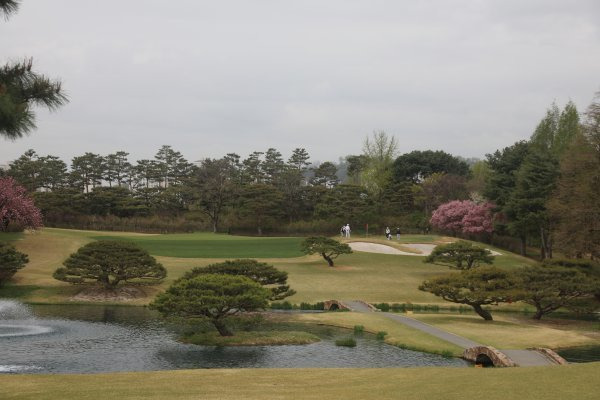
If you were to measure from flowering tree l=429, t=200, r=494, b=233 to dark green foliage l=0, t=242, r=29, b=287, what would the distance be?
45.0 metres

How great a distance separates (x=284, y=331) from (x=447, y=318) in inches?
374

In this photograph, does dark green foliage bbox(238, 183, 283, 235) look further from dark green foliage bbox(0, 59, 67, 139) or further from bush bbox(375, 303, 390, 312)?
dark green foliage bbox(0, 59, 67, 139)

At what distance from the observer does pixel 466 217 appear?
205ft

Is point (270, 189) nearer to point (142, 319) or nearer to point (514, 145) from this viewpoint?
point (514, 145)

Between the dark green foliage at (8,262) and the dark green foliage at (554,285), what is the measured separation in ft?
103

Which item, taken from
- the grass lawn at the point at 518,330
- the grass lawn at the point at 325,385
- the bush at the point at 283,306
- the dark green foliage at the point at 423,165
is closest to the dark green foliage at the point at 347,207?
the dark green foliage at the point at 423,165

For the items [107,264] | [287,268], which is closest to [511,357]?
[107,264]

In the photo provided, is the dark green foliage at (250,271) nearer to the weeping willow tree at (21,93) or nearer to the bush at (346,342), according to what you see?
the bush at (346,342)

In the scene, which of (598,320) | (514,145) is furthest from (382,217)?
(598,320)

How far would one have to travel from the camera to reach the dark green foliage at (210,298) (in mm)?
23531

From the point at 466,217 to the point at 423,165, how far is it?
4238 cm

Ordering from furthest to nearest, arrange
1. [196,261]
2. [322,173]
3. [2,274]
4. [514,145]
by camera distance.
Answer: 1. [322,173]
2. [514,145]
3. [196,261]
4. [2,274]

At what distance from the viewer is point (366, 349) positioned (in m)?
22.6

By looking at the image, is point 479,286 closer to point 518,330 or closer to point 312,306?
point 518,330
